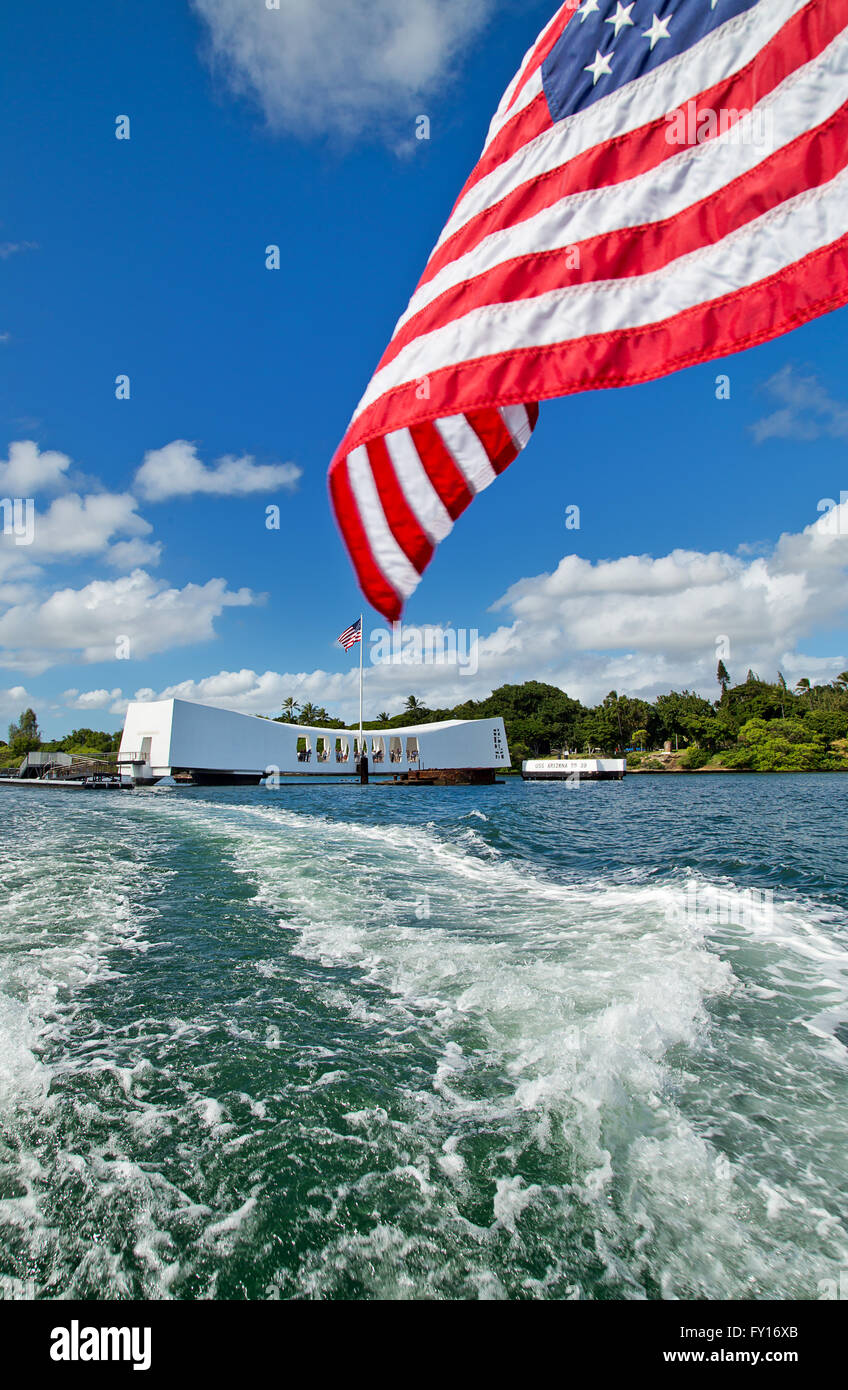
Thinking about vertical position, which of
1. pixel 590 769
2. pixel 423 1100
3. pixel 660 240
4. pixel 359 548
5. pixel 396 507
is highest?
pixel 660 240

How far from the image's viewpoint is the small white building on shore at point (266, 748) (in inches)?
1617

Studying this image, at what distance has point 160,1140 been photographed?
264 centimetres

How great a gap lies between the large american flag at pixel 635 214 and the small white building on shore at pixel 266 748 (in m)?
41.0

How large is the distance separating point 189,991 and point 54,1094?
1385mm

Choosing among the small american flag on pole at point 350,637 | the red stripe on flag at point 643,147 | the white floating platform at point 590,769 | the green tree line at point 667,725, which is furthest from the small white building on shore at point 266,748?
the red stripe on flag at point 643,147

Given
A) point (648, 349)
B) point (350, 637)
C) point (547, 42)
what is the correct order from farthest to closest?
point (350, 637) → point (547, 42) → point (648, 349)

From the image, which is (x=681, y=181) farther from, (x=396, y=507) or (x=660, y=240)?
(x=396, y=507)

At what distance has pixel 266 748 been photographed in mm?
45750

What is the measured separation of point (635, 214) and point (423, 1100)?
143 inches

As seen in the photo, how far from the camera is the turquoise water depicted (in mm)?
2070

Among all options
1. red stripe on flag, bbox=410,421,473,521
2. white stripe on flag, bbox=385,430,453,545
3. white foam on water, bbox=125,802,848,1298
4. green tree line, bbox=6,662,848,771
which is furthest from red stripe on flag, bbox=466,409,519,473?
green tree line, bbox=6,662,848,771

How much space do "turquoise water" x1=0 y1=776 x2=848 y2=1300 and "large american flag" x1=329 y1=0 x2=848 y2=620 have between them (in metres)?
2.57

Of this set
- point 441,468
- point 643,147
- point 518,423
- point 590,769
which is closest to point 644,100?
point 643,147

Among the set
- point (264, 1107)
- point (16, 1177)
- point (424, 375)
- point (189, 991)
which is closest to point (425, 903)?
point (189, 991)
